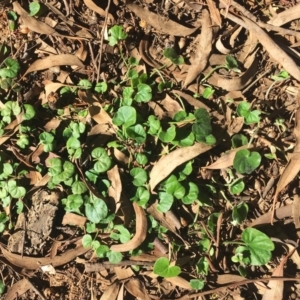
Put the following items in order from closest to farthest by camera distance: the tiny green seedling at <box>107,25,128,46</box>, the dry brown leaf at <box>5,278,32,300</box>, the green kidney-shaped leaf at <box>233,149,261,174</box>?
the green kidney-shaped leaf at <box>233,149,261,174</box>
the tiny green seedling at <box>107,25,128,46</box>
the dry brown leaf at <box>5,278,32,300</box>

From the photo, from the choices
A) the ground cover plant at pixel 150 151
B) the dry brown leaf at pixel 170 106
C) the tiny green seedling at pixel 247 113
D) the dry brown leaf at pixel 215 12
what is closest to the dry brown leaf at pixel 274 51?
the ground cover plant at pixel 150 151

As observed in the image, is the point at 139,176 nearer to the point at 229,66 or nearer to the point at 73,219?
the point at 73,219

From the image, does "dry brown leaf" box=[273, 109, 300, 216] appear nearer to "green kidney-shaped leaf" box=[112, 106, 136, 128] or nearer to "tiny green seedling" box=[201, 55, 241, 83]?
"tiny green seedling" box=[201, 55, 241, 83]

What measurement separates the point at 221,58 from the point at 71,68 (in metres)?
0.79

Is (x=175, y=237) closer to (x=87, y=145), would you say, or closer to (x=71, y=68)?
(x=87, y=145)

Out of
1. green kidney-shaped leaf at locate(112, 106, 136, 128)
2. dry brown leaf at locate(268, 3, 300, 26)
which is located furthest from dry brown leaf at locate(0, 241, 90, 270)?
dry brown leaf at locate(268, 3, 300, 26)

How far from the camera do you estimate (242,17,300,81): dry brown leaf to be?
2.41m

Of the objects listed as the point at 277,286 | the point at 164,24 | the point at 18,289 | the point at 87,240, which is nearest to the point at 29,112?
the point at 87,240

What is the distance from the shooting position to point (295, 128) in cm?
243

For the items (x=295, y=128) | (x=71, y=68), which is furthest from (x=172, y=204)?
(x=71, y=68)

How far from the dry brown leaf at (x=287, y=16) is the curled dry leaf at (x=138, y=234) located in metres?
1.17

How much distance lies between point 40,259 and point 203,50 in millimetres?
1379

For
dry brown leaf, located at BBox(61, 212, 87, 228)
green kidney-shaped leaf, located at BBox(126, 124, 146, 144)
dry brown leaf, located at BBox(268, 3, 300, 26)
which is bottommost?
dry brown leaf, located at BBox(61, 212, 87, 228)

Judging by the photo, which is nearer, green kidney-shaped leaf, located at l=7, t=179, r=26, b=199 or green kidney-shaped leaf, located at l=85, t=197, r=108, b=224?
green kidney-shaped leaf, located at l=85, t=197, r=108, b=224
